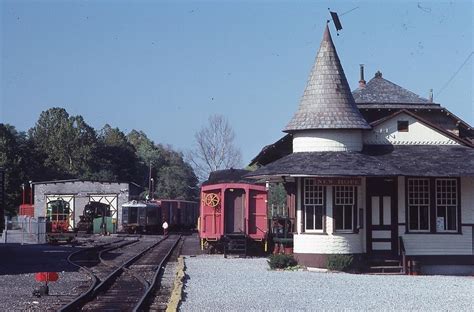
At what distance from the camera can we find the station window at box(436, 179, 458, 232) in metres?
25.3

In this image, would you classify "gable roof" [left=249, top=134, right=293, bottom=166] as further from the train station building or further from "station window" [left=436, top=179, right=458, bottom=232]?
"station window" [left=436, top=179, right=458, bottom=232]

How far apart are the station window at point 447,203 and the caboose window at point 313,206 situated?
353 cm

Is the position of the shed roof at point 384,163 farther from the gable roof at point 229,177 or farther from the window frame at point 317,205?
the gable roof at point 229,177

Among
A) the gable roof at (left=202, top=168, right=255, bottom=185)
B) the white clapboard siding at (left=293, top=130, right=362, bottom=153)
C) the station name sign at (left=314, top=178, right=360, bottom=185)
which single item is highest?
the white clapboard siding at (left=293, top=130, right=362, bottom=153)

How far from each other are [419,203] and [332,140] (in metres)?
3.18

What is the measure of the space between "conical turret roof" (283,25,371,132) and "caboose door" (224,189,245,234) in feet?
22.8

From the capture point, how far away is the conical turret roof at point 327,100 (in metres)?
25.2

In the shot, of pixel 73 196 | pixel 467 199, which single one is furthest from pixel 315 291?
pixel 73 196

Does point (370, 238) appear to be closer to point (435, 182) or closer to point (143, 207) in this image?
point (435, 182)

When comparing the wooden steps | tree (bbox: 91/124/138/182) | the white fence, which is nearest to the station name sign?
the wooden steps

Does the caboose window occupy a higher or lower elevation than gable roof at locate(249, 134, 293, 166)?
lower

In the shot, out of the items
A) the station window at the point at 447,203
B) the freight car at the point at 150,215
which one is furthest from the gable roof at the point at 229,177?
the freight car at the point at 150,215

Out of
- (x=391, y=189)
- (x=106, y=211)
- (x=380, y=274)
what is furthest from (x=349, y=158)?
(x=106, y=211)

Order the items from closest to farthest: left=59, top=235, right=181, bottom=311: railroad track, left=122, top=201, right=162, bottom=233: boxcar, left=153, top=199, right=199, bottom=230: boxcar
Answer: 1. left=59, top=235, right=181, bottom=311: railroad track
2. left=122, top=201, right=162, bottom=233: boxcar
3. left=153, top=199, right=199, bottom=230: boxcar
